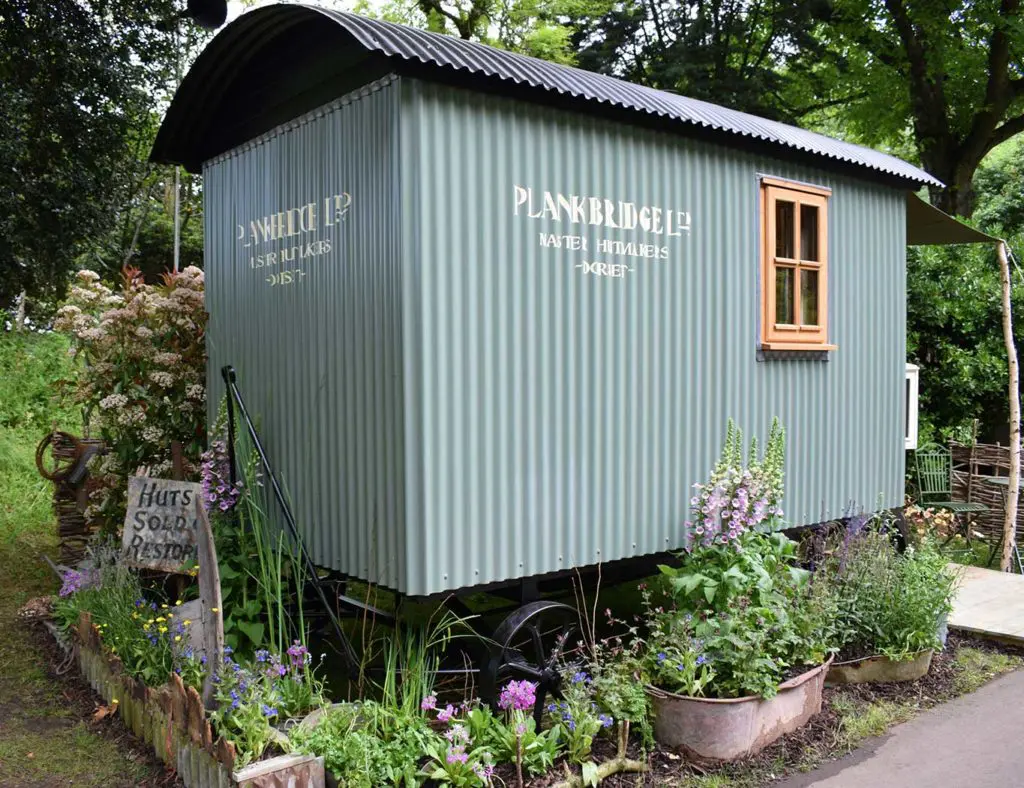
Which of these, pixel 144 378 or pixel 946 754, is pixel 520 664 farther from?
pixel 144 378

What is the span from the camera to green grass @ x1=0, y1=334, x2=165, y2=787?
14.7 feet

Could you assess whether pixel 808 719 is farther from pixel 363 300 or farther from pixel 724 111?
pixel 724 111

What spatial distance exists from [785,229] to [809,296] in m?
0.53

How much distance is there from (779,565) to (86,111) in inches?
347

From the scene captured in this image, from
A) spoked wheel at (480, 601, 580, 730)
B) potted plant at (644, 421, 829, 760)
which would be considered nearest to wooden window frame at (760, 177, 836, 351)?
potted plant at (644, 421, 829, 760)

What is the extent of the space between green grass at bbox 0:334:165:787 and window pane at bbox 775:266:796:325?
4.83 meters

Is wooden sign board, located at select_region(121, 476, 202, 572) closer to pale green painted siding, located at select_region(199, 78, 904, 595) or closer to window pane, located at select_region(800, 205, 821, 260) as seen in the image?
pale green painted siding, located at select_region(199, 78, 904, 595)

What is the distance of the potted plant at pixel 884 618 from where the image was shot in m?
5.43

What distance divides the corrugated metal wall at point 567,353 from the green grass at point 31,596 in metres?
2.01

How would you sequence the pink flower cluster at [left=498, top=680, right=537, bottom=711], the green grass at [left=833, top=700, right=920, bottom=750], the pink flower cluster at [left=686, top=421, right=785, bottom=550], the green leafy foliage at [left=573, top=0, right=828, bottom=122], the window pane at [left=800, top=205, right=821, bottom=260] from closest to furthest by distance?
the pink flower cluster at [left=498, top=680, right=537, bottom=711] → the green grass at [left=833, top=700, right=920, bottom=750] → the pink flower cluster at [left=686, top=421, right=785, bottom=550] → the window pane at [left=800, top=205, right=821, bottom=260] → the green leafy foliage at [left=573, top=0, right=828, bottom=122]

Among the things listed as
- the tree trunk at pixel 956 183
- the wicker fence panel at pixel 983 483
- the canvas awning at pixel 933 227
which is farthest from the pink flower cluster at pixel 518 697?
the tree trunk at pixel 956 183

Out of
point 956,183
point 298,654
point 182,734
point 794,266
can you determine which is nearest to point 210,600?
point 298,654

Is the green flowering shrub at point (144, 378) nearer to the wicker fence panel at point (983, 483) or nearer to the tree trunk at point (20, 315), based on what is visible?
the wicker fence panel at point (983, 483)

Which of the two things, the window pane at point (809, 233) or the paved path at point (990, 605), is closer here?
the paved path at point (990, 605)
